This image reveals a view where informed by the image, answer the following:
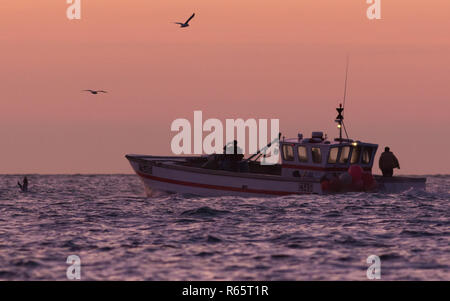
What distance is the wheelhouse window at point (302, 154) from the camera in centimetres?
3912

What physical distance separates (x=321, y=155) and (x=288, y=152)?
2.08m

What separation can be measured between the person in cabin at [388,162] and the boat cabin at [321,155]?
91 cm

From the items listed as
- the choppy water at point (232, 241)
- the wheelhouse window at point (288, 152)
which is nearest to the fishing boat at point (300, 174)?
the wheelhouse window at point (288, 152)

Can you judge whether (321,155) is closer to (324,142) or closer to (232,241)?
(324,142)

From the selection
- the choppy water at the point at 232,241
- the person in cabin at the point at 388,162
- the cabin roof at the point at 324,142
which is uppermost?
the cabin roof at the point at 324,142

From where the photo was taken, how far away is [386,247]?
19672 millimetres

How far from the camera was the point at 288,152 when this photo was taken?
3988 centimetres

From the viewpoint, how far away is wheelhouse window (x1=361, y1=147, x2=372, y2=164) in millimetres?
39406

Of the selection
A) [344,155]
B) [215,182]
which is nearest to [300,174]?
[344,155]

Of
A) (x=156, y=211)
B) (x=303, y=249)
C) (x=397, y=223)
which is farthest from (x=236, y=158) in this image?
(x=303, y=249)

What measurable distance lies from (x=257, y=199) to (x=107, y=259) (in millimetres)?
21364

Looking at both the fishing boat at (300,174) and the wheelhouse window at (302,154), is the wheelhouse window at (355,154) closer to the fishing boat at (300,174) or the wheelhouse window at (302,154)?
the fishing boat at (300,174)

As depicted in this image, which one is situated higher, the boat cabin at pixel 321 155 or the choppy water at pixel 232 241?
the boat cabin at pixel 321 155

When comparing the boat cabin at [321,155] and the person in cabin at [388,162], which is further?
the person in cabin at [388,162]
